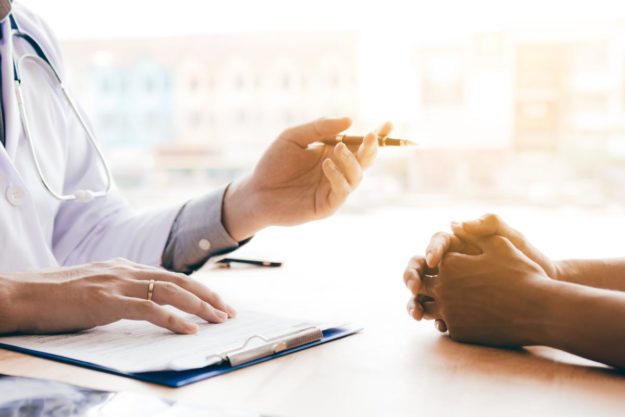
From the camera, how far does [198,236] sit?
106 cm

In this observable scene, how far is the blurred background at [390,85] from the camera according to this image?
151 inches

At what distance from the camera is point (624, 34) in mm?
4109

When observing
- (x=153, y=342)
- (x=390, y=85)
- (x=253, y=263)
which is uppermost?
(x=390, y=85)

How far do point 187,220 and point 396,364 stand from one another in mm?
557

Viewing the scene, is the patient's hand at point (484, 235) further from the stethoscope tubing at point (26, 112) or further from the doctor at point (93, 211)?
the stethoscope tubing at point (26, 112)

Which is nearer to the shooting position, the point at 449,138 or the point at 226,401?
the point at 226,401

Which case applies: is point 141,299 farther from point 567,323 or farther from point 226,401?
point 567,323

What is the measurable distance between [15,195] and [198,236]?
0.27 m

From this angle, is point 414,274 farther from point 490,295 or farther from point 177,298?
point 177,298

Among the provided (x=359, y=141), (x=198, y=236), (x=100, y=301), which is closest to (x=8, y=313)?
(x=100, y=301)

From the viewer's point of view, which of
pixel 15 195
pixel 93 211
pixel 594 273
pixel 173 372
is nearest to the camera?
pixel 173 372

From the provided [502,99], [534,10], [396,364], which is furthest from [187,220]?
[502,99]

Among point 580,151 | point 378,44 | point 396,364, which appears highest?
point 378,44

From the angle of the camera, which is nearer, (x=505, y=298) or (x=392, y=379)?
(x=392, y=379)
